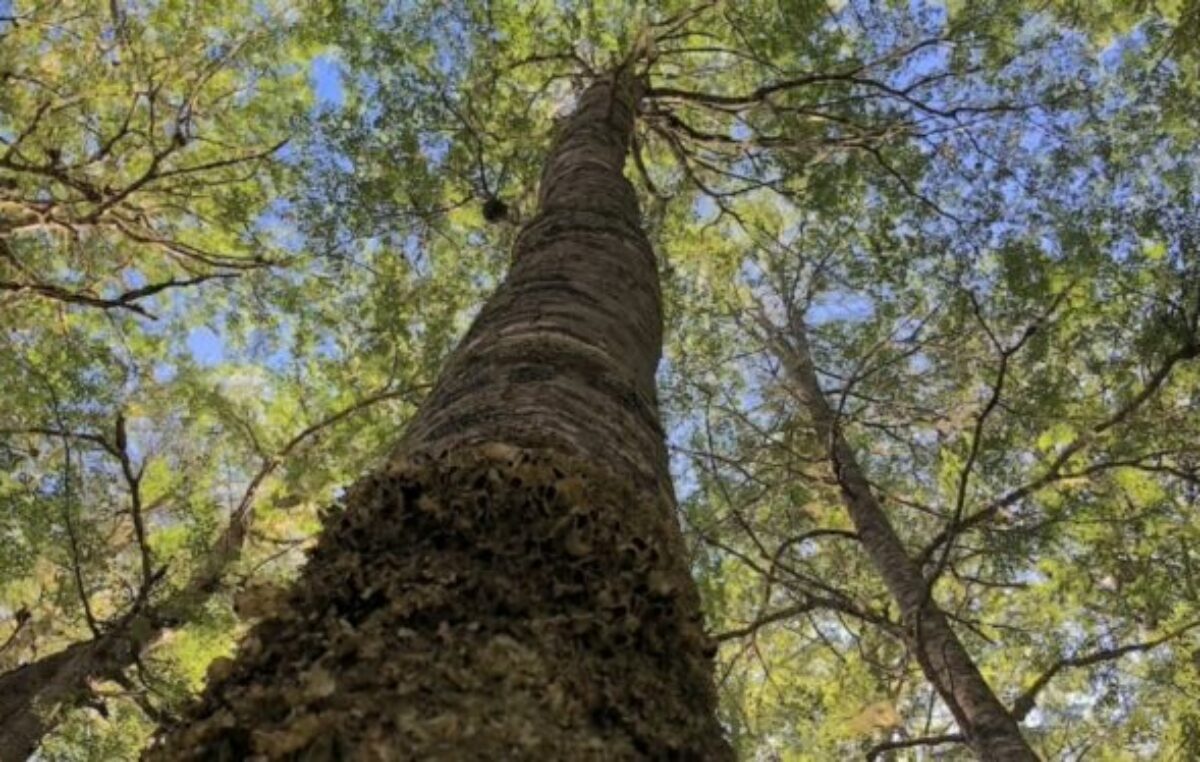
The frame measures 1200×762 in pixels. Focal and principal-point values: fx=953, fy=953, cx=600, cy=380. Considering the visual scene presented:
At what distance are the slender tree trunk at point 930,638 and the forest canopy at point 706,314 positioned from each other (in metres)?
0.05

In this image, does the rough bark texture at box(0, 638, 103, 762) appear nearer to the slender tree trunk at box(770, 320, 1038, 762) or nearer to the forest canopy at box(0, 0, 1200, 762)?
the forest canopy at box(0, 0, 1200, 762)

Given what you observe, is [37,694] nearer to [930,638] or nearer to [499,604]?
[930,638]

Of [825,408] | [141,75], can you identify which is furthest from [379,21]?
[825,408]

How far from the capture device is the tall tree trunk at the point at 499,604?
44.6 inches

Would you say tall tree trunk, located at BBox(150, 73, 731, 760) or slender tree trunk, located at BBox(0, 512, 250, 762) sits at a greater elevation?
slender tree trunk, located at BBox(0, 512, 250, 762)

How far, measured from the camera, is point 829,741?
32.4ft

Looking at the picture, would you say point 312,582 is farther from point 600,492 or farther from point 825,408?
point 825,408

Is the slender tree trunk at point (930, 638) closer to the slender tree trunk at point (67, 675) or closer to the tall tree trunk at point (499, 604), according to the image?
the tall tree trunk at point (499, 604)

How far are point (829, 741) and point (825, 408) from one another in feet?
11.6

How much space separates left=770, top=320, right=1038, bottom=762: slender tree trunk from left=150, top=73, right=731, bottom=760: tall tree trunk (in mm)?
3309

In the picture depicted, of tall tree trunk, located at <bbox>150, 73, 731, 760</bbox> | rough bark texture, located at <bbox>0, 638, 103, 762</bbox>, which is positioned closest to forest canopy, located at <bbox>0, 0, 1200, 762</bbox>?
rough bark texture, located at <bbox>0, 638, 103, 762</bbox>

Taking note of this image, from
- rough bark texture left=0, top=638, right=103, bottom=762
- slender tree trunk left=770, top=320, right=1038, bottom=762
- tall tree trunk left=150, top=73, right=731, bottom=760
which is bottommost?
tall tree trunk left=150, top=73, right=731, bottom=760

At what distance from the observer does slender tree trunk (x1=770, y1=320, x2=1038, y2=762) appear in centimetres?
545

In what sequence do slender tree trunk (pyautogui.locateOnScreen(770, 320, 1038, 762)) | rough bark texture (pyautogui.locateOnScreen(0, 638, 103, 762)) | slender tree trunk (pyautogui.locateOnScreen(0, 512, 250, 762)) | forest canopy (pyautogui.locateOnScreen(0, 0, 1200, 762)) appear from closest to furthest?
slender tree trunk (pyautogui.locateOnScreen(770, 320, 1038, 762)) < slender tree trunk (pyautogui.locateOnScreen(0, 512, 250, 762)) < rough bark texture (pyautogui.locateOnScreen(0, 638, 103, 762)) < forest canopy (pyautogui.locateOnScreen(0, 0, 1200, 762))
